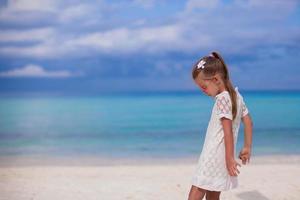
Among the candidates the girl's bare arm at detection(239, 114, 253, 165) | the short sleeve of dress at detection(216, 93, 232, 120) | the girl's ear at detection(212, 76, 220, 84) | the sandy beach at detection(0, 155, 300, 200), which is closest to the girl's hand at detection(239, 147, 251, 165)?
the girl's bare arm at detection(239, 114, 253, 165)

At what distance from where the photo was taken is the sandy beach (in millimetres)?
3734

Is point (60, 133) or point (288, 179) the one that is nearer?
point (288, 179)

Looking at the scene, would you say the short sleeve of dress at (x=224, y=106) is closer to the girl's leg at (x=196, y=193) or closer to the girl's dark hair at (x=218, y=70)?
the girl's dark hair at (x=218, y=70)

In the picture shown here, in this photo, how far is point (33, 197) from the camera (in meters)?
3.68

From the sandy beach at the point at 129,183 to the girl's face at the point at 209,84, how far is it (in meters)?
1.46

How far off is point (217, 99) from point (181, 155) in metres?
4.67

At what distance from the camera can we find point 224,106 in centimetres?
230

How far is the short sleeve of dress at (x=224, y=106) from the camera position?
2.29 metres

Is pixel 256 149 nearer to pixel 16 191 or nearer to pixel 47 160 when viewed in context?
pixel 47 160

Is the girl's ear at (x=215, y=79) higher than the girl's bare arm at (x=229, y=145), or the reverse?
the girl's ear at (x=215, y=79)

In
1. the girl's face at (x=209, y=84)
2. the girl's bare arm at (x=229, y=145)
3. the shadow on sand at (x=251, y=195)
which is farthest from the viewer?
the shadow on sand at (x=251, y=195)

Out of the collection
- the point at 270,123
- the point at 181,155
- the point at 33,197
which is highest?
the point at 270,123

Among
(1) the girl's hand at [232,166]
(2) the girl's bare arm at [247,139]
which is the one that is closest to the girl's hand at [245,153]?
(2) the girl's bare arm at [247,139]

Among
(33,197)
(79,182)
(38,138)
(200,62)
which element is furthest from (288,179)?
(38,138)
